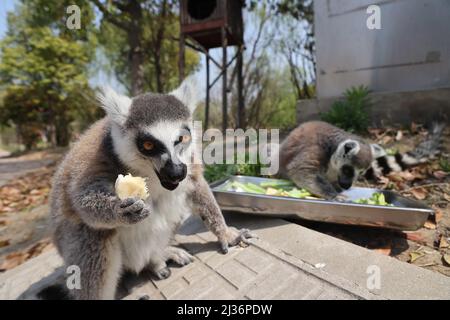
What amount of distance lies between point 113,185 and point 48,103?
18.7 meters

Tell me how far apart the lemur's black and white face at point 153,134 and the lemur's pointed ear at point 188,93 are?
16cm

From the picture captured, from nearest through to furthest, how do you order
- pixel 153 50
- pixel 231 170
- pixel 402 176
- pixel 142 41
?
pixel 402 176
pixel 231 170
pixel 142 41
pixel 153 50

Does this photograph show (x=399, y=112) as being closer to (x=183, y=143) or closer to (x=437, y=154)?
(x=437, y=154)

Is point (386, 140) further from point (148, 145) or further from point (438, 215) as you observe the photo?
point (148, 145)

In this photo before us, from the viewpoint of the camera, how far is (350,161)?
12.6ft

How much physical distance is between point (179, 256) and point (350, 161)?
261 cm

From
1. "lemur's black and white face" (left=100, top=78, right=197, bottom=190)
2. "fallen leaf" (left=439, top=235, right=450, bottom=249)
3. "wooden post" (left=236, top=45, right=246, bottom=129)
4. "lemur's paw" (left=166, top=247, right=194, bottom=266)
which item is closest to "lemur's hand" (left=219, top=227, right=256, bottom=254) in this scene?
"lemur's paw" (left=166, top=247, right=194, bottom=266)

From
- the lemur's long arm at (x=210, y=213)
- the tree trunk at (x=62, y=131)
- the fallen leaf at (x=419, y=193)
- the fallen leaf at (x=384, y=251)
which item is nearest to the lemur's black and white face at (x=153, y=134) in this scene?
the lemur's long arm at (x=210, y=213)

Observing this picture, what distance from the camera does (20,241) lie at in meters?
4.48

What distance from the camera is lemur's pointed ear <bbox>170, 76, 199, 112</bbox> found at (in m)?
2.47

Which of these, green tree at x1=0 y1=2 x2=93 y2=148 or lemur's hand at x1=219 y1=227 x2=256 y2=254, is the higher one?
green tree at x1=0 y1=2 x2=93 y2=148

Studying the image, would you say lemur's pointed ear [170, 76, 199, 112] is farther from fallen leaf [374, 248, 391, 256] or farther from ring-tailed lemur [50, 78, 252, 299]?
fallen leaf [374, 248, 391, 256]

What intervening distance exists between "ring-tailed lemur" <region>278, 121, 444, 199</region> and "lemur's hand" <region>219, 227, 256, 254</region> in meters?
1.43

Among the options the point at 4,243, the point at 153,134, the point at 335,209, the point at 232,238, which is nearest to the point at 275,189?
the point at 335,209
